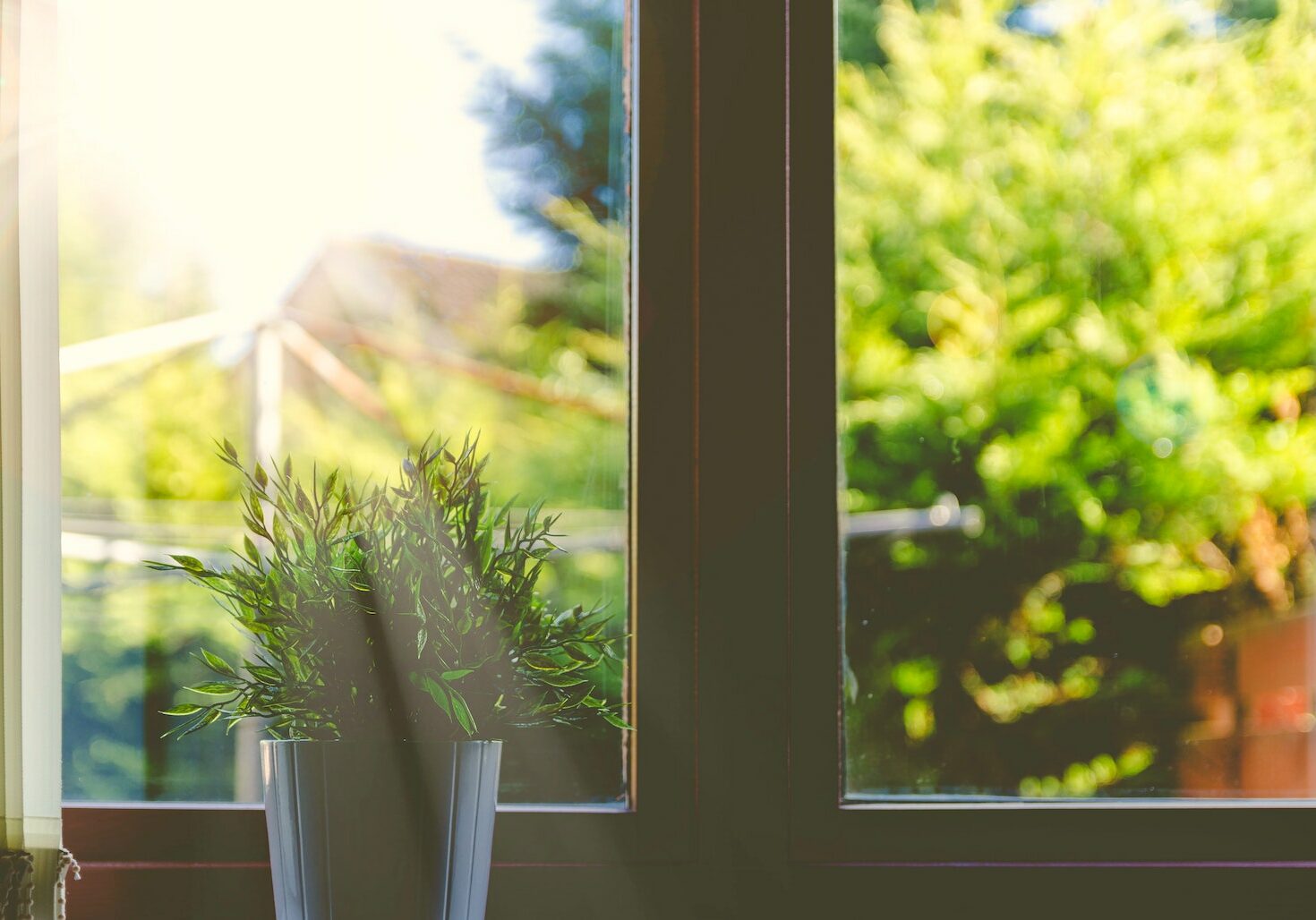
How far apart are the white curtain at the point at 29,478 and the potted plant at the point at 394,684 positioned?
5.6 inches

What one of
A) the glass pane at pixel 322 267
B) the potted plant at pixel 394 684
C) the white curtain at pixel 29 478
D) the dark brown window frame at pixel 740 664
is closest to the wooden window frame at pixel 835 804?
the dark brown window frame at pixel 740 664

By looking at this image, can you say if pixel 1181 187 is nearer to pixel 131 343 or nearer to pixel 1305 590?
pixel 1305 590

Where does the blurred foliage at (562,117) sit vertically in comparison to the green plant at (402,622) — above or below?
above

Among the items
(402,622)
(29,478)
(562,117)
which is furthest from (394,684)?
(562,117)

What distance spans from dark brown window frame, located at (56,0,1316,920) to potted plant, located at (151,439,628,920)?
0.24 meters

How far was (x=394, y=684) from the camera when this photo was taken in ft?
2.38

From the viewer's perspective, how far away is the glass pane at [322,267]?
1.10 metres

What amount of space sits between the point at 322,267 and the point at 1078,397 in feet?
3.54

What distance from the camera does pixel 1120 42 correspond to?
54.2 inches

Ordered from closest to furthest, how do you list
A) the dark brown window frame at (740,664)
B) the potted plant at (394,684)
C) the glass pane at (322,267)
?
1. the potted plant at (394,684)
2. the dark brown window frame at (740,664)
3. the glass pane at (322,267)

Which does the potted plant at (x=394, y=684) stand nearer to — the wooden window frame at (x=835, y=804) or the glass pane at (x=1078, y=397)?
the wooden window frame at (x=835, y=804)

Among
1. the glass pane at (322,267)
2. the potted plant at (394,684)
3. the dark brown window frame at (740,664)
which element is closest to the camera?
the potted plant at (394,684)

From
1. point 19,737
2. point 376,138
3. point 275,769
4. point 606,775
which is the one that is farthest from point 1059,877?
point 376,138

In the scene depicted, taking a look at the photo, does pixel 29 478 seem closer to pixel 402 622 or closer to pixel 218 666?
pixel 218 666
